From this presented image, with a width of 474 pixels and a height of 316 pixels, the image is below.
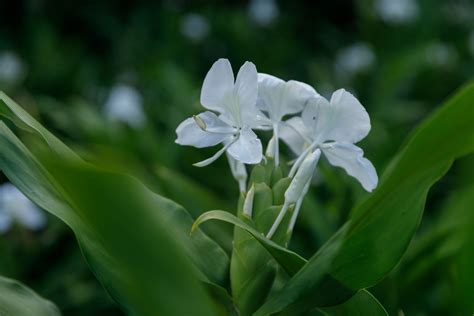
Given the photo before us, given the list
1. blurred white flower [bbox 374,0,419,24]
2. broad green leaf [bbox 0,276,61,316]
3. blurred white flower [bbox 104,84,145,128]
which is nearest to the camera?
broad green leaf [bbox 0,276,61,316]

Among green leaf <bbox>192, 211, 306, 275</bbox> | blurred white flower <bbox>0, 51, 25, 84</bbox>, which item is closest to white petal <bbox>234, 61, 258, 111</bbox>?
green leaf <bbox>192, 211, 306, 275</bbox>

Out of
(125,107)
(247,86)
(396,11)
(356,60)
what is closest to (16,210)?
(125,107)

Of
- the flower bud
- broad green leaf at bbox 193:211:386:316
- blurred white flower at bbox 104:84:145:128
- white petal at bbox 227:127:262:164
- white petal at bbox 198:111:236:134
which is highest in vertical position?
white petal at bbox 198:111:236:134

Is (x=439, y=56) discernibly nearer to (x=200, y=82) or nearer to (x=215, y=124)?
(x=200, y=82)

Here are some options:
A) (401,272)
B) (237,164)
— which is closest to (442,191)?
(401,272)

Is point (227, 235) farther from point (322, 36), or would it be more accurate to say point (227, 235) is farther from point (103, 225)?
point (322, 36)

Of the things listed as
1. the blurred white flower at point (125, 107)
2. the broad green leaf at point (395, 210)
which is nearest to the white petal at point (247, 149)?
the broad green leaf at point (395, 210)

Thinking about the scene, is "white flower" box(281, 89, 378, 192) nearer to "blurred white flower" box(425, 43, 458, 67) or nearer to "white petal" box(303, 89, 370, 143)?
"white petal" box(303, 89, 370, 143)
